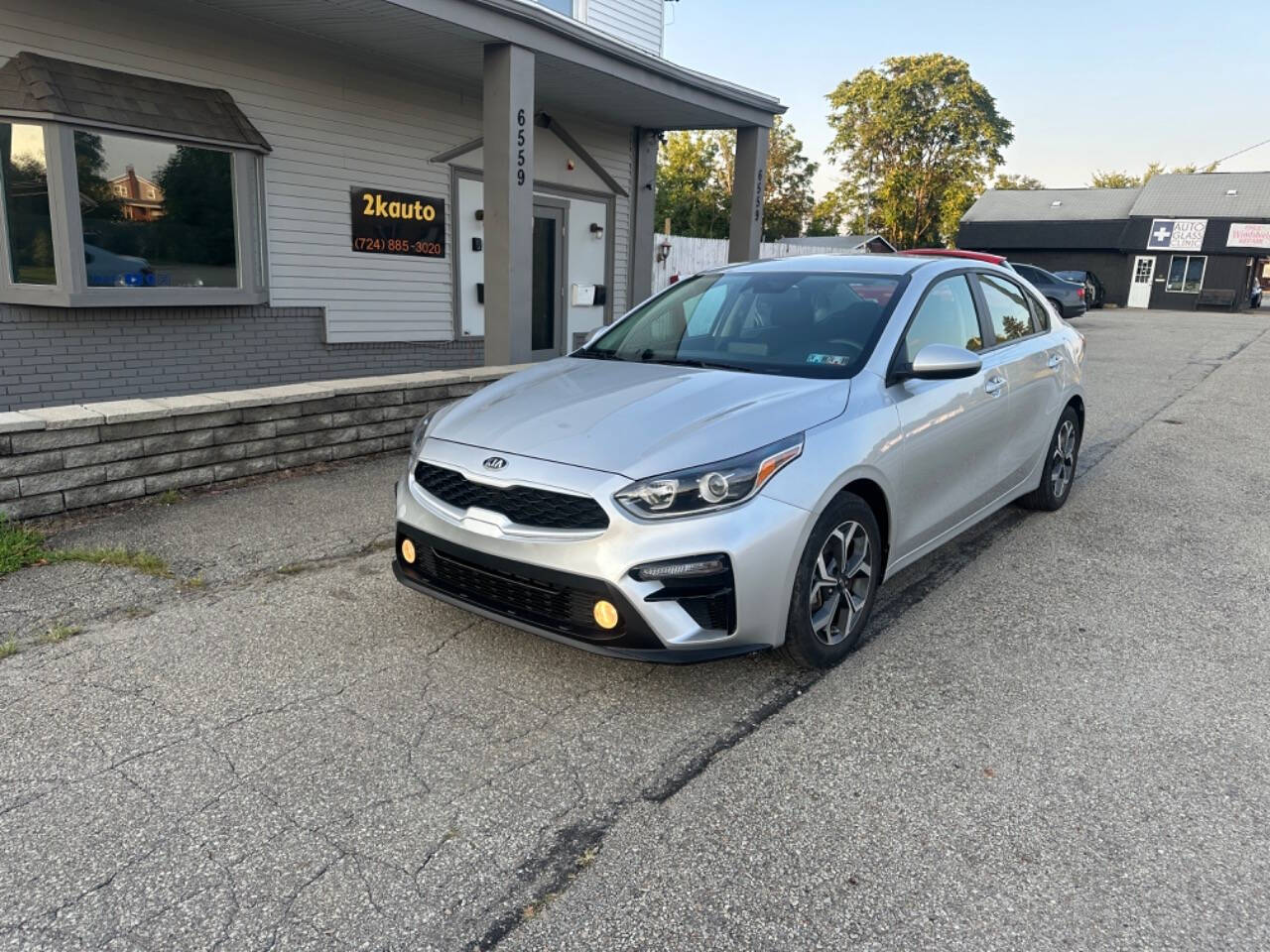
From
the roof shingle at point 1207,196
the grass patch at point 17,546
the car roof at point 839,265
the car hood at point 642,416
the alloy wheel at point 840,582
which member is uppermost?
the roof shingle at point 1207,196

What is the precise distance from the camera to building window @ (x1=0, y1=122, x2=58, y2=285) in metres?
7.11

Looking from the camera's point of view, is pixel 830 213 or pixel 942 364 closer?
pixel 942 364

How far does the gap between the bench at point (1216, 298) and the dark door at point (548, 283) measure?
35.2 metres

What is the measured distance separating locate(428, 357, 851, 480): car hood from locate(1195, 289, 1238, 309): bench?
4118 centimetres

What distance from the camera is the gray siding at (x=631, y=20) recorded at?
11898mm

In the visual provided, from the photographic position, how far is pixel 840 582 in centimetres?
369

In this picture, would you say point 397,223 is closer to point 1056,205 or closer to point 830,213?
point 1056,205

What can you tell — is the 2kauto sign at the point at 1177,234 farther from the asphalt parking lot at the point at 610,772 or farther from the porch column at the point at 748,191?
the asphalt parking lot at the point at 610,772

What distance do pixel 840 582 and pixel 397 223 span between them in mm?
8146

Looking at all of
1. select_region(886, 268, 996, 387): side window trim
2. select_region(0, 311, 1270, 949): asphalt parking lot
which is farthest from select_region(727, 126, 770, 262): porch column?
select_region(0, 311, 1270, 949): asphalt parking lot

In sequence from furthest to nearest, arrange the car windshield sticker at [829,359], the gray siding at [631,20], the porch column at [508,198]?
the gray siding at [631,20]
the porch column at [508,198]
the car windshield sticker at [829,359]

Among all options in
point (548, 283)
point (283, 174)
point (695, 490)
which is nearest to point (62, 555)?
point (695, 490)

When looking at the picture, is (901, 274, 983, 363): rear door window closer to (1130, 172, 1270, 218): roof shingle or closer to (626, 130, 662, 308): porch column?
(626, 130, 662, 308): porch column

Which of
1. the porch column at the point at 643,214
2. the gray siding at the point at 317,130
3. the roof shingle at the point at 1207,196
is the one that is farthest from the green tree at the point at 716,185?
the gray siding at the point at 317,130
